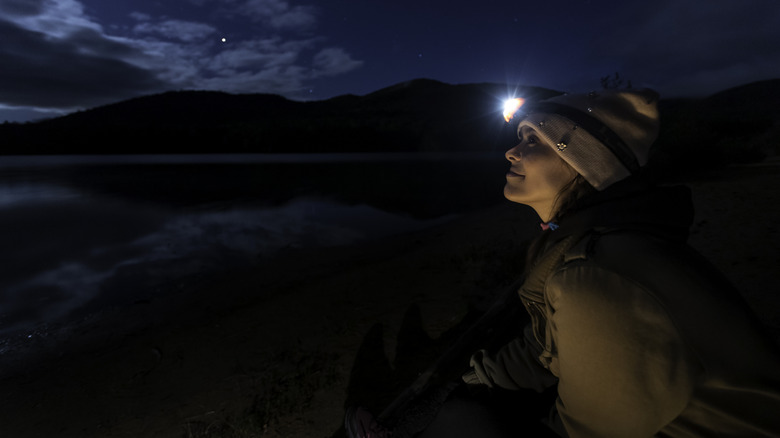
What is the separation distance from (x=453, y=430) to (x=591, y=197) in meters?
1.23

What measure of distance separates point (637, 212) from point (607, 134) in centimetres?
41

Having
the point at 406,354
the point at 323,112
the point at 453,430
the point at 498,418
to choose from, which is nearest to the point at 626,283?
the point at 498,418

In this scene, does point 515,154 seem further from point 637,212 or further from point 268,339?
point 268,339

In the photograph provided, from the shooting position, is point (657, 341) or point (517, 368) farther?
point (517, 368)

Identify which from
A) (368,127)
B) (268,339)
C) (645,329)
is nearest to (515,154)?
(645,329)

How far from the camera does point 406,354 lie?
16.1ft

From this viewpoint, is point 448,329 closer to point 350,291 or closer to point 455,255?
point 350,291

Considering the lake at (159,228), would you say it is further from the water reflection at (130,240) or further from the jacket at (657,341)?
the jacket at (657,341)

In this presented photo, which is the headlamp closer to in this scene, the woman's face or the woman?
the woman's face

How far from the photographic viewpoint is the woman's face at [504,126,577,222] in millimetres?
1731

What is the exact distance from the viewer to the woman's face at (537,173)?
1.73m

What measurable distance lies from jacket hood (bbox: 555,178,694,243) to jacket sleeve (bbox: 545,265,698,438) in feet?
0.87

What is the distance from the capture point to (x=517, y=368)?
203cm

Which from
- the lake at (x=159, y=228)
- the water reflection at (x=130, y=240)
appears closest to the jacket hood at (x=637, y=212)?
the lake at (x=159, y=228)
